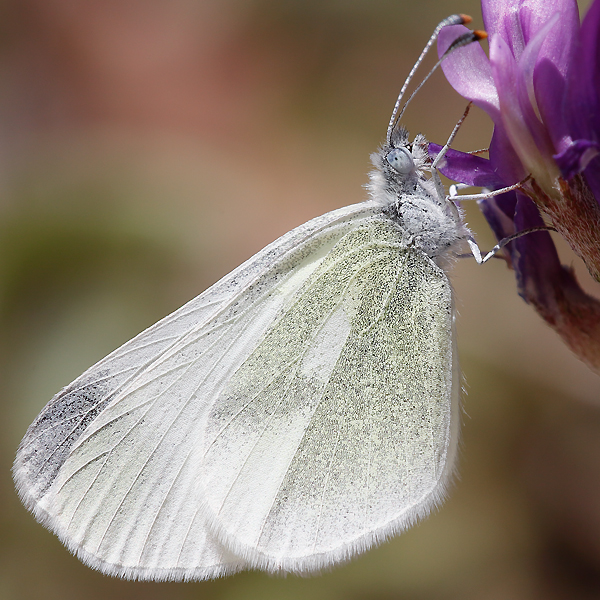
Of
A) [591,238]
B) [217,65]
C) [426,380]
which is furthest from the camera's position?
[217,65]

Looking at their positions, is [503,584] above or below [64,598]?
below

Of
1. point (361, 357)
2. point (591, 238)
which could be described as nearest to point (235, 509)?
point (361, 357)

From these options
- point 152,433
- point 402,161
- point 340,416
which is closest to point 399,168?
point 402,161

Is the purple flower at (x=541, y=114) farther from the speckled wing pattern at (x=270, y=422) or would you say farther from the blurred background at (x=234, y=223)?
the blurred background at (x=234, y=223)

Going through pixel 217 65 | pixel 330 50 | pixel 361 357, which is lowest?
pixel 361 357

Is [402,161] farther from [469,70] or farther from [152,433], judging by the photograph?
[152,433]

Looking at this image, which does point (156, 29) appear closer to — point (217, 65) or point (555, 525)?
point (217, 65)
